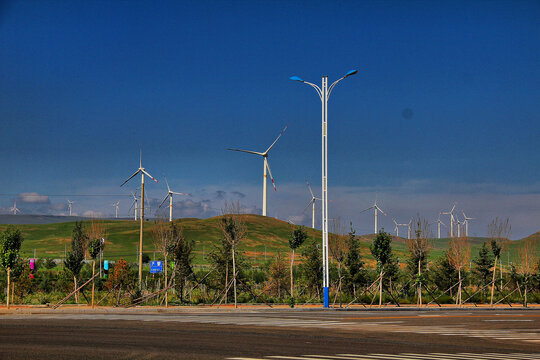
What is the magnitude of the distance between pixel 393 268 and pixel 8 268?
92.6ft

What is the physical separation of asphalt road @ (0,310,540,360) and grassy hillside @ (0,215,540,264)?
272 ft

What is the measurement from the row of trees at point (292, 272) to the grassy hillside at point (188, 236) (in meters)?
56.5

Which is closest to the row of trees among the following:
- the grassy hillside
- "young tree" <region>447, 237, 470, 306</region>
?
"young tree" <region>447, 237, 470, 306</region>

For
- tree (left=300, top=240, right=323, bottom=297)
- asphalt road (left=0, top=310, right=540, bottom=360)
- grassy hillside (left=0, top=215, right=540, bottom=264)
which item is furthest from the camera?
grassy hillside (left=0, top=215, right=540, bottom=264)

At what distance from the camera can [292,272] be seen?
153 ft

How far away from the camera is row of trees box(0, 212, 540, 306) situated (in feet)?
134

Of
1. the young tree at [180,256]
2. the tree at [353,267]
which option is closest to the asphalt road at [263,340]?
the young tree at [180,256]

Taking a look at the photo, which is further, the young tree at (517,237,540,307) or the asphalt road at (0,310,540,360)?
the young tree at (517,237,540,307)

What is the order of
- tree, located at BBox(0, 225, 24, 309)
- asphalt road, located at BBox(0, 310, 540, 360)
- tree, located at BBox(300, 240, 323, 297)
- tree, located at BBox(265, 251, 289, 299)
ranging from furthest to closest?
tree, located at BBox(265, 251, 289, 299) → tree, located at BBox(300, 240, 323, 297) → tree, located at BBox(0, 225, 24, 309) → asphalt road, located at BBox(0, 310, 540, 360)

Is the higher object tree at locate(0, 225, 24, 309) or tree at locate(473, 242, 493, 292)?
tree at locate(0, 225, 24, 309)

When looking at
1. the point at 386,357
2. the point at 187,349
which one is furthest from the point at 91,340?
the point at 386,357

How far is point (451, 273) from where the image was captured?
53.0 meters

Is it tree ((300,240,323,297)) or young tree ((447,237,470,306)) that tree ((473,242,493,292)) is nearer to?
young tree ((447,237,470,306))

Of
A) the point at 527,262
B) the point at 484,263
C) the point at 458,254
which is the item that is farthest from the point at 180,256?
the point at 527,262
